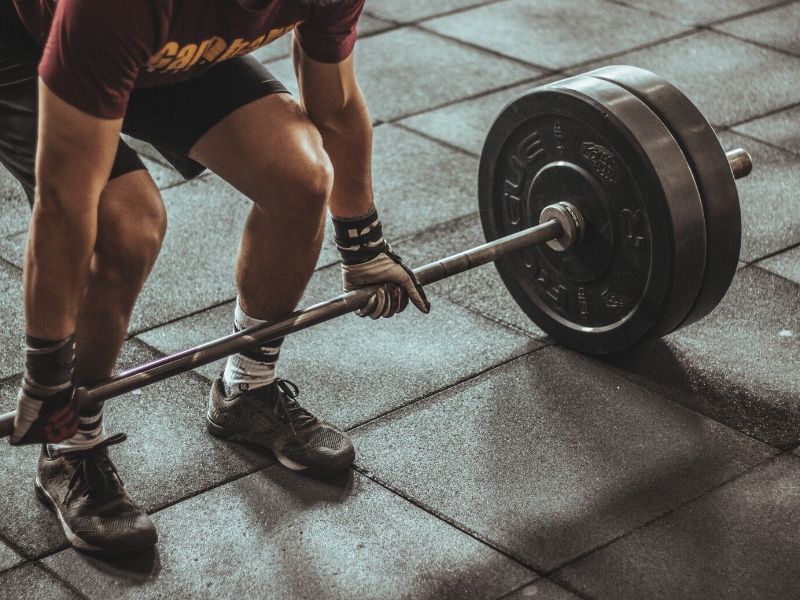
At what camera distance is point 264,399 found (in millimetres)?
2590

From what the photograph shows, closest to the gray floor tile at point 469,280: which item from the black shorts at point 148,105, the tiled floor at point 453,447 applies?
the tiled floor at point 453,447

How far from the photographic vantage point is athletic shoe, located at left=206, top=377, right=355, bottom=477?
251 cm

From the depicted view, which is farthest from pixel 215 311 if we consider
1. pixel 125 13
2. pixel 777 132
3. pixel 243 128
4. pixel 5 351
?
pixel 777 132

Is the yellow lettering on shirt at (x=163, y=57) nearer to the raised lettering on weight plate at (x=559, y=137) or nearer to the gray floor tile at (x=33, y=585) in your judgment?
the gray floor tile at (x=33, y=585)

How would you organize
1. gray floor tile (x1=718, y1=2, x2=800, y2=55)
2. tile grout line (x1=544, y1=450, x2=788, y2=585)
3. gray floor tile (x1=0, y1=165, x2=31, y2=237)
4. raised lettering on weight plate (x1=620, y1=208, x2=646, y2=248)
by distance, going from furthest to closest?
gray floor tile (x1=718, y1=2, x2=800, y2=55)
gray floor tile (x1=0, y1=165, x2=31, y2=237)
raised lettering on weight plate (x1=620, y1=208, x2=646, y2=248)
tile grout line (x1=544, y1=450, x2=788, y2=585)

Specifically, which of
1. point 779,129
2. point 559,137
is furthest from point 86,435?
point 779,129

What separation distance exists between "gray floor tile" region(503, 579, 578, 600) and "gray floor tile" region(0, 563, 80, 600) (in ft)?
2.71

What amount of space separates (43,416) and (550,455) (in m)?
1.11

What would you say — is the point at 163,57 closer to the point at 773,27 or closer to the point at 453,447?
the point at 453,447

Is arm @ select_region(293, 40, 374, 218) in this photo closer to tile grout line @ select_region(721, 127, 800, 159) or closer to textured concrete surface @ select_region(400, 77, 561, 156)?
textured concrete surface @ select_region(400, 77, 561, 156)

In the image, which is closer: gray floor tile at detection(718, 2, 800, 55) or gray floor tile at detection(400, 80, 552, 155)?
gray floor tile at detection(400, 80, 552, 155)

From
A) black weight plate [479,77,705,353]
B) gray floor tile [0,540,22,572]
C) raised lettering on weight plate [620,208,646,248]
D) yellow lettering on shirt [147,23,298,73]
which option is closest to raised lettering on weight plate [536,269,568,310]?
black weight plate [479,77,705,353]

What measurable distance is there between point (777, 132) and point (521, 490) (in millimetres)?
2322

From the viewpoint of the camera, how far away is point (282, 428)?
8.38ft
